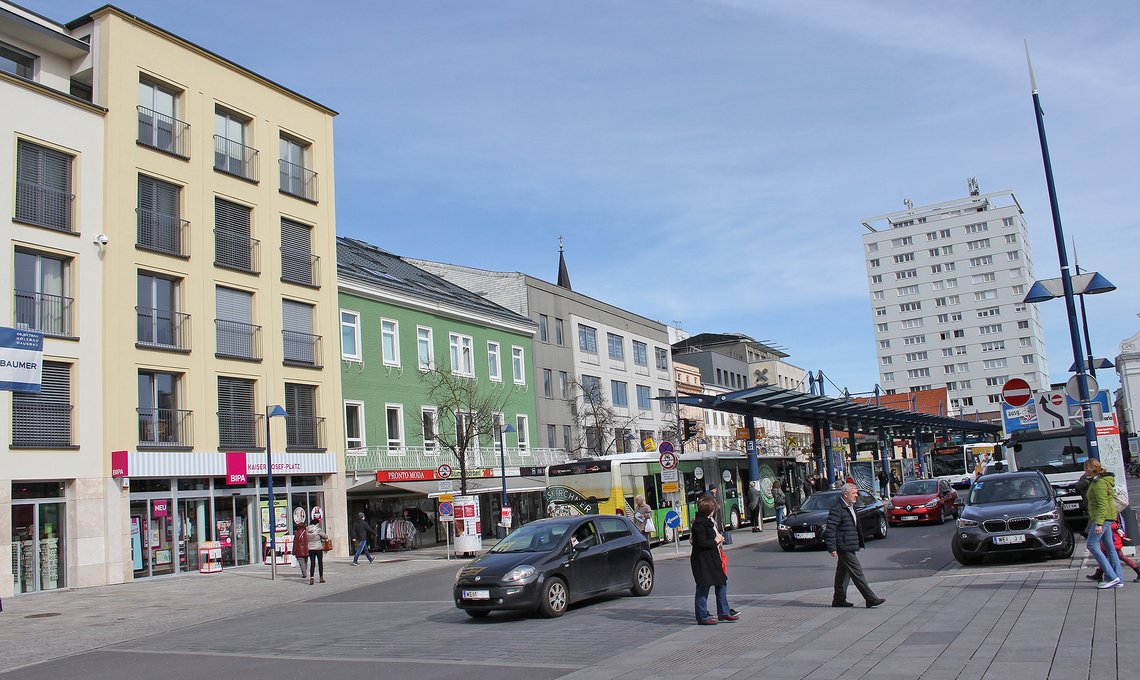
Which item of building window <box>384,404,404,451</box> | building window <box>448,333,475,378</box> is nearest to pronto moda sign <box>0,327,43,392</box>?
building window <box>384,404,404,451</box>

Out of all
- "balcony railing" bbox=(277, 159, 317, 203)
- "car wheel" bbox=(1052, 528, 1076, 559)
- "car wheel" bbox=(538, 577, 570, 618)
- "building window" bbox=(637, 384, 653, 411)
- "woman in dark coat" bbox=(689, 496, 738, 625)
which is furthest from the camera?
"building window" bbox=(637, 384, 653, 411)

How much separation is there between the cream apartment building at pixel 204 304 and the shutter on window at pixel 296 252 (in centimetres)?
5

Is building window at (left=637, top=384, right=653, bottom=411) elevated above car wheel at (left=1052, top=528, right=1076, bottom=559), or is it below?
above

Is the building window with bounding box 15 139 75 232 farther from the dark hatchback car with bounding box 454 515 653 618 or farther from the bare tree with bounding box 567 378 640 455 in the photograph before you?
the bare tree with bounding box 567 378 640 455

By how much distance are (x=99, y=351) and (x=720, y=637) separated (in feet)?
70.2

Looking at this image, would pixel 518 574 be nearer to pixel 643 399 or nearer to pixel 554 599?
pixel 554 599

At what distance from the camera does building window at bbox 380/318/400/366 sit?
38.3 m

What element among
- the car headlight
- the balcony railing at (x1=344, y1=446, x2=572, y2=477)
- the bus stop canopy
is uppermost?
the bus stop canopy

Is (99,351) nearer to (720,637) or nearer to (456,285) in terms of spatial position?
(720,637)

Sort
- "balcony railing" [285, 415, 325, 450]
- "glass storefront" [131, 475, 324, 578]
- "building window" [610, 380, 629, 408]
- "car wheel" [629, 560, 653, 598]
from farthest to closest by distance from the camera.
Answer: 1. "building window" [610, 380, 629, 408]
2. "balcony railing" [285, 415, 325, 450]
3. "glass storefront" [131, 475, 324, 578]
4. "car wheel" [629, 560, 653, 598]

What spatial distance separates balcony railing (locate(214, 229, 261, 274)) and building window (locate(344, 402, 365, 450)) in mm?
6708

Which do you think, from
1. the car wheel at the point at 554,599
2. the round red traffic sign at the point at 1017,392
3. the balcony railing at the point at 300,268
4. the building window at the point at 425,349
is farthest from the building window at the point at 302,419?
the round red traffic sign at the point at 1017,392

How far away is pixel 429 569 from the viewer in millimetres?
27828

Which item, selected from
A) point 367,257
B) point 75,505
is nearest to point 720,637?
point 75,505
